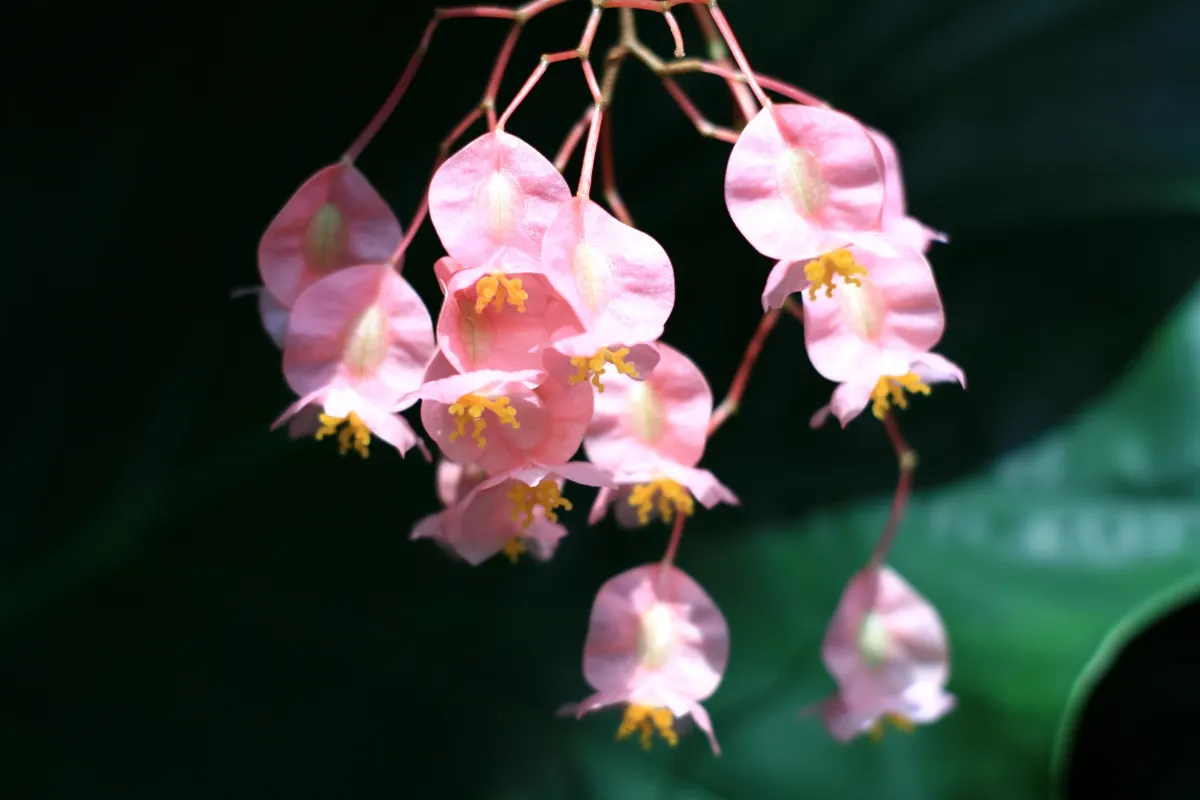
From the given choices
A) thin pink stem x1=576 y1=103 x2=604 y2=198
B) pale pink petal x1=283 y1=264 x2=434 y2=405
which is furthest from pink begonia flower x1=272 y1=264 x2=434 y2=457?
thin pink stem x1=576 y1=103 x2=604 y2=198

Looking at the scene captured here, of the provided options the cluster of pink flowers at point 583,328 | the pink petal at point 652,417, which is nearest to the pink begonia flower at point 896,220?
the cluster of pink flowers at point 583,328

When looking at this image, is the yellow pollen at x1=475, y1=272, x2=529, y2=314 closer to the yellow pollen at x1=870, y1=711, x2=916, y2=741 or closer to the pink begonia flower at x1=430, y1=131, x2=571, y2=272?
the pink begonia flower at x1=430, y1=131, x2=571, y2=272

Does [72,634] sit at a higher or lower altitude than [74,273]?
lower

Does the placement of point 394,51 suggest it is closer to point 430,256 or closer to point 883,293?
point 430,256

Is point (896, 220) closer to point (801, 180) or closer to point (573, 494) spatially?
point (801, 180)

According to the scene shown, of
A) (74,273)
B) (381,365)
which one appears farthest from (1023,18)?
(74,273)

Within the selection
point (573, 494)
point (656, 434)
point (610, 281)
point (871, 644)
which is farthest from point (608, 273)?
point (573, 494)
